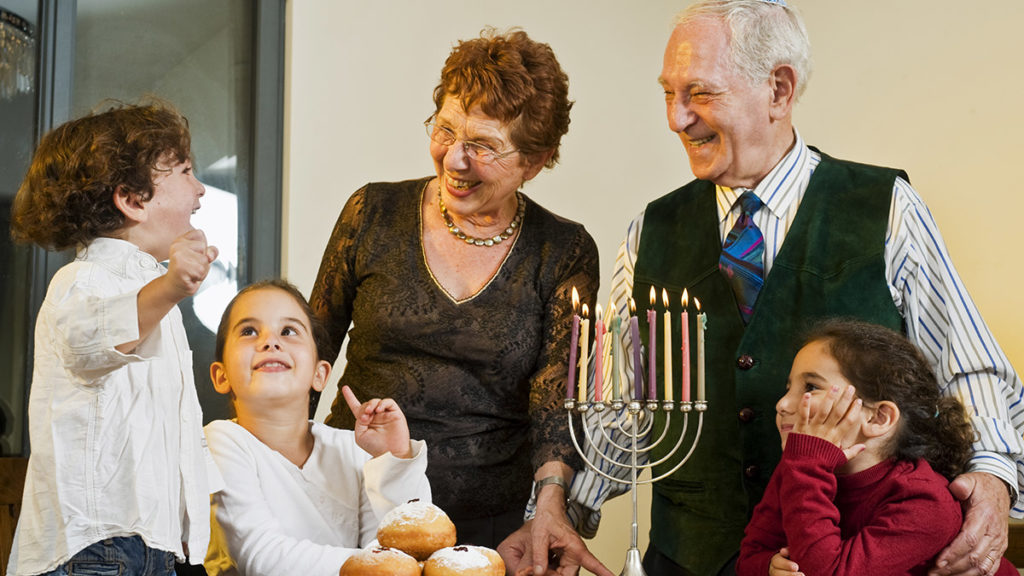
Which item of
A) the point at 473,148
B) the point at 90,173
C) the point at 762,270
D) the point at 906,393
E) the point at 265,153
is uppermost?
the point at 265,153

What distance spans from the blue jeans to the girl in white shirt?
0.15 m

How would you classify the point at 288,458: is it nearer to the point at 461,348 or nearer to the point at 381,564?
the point at 461,348

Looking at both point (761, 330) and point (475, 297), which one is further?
point (475, 297)

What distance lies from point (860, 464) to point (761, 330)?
0.27 m

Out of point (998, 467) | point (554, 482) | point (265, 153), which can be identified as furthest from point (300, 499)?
point (265, 153)

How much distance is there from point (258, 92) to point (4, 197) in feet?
2.74

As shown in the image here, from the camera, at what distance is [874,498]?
1.71 m

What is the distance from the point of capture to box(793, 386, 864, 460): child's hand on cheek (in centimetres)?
171

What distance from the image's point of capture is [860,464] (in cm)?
175

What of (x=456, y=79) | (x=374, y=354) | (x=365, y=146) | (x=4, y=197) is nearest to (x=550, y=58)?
(x=456, y=79)

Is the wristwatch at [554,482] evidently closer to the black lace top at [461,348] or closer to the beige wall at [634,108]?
the black lace top at [461,348]

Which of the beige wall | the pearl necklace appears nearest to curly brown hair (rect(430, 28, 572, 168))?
the pearl necklace

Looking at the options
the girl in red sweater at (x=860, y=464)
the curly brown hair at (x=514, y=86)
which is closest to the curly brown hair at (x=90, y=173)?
the curly brown hair at (x=514, y=86)

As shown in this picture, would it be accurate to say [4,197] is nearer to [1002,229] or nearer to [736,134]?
[736,134]
